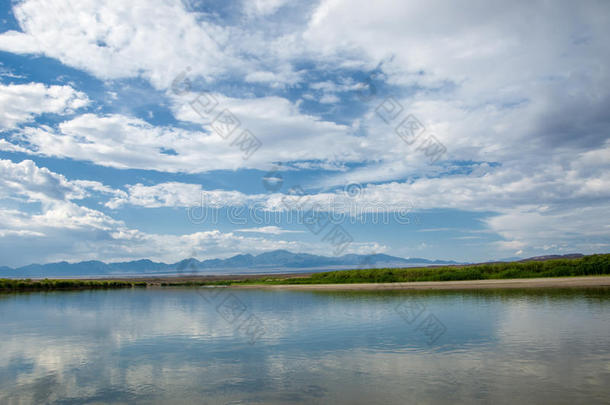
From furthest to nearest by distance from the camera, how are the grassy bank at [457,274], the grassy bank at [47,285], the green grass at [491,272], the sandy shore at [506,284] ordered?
the grassy bank at [47,285] → the grassy bank at [457,274] → the green grass at [491,272] → the sandy shore at [506,284]

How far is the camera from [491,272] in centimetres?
7056

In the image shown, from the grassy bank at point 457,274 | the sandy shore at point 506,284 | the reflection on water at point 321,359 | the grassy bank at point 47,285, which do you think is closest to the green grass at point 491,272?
the grassy bank at point 457,274

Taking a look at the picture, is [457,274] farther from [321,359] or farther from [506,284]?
[321,359]

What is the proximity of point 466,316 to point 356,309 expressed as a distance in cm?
1094

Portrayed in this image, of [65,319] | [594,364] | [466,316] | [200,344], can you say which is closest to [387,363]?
[594,364]

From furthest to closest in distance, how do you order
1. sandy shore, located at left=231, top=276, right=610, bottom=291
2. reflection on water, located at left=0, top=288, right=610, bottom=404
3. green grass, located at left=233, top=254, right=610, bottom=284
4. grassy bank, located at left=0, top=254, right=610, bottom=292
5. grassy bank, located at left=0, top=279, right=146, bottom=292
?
grassy bank, located at left=0, top=279, right=146, bottom=292 → grassy bank, located at left=0, top=254, right=610, bottom=292 → green grass, located at left=233, top=254, right=610, bottom=284 → sandy shore, located at left=231, top=276, right=610, bottom=291 → reflection on water, located at left=0, top=288, right=610, bottom=404

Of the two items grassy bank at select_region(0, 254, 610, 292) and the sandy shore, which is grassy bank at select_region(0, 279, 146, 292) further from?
the sandy shore

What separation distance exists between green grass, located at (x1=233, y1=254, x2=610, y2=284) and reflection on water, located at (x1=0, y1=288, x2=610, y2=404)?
35533 millimetres

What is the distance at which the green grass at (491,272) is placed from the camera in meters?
63.9

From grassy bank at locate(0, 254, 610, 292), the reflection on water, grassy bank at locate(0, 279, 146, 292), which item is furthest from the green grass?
grassy bank at locate(0, 279, 146, 292)

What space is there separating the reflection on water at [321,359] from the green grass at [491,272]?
3553 cm

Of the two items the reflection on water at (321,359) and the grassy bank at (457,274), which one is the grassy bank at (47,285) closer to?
the grassy bank at (457,274)

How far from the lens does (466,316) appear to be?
31328 millimetres

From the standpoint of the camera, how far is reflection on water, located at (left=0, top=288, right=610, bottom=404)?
47.1 feet
